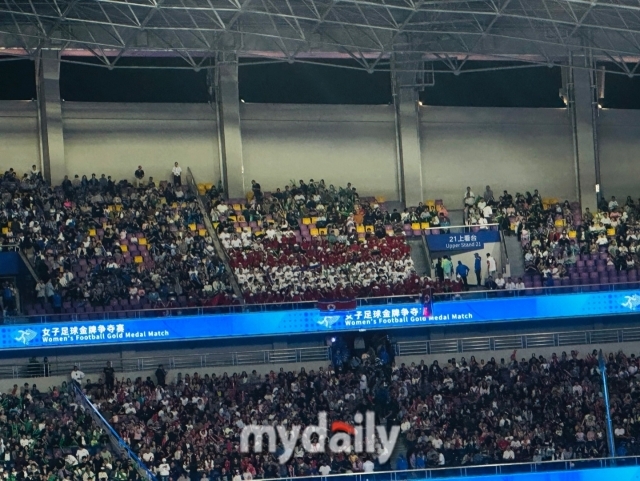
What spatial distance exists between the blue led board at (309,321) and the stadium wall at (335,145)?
7.82 meters

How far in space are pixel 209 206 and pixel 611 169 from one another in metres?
13.2

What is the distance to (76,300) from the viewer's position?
129 feet

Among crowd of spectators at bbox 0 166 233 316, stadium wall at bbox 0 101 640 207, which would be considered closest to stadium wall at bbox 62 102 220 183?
stadium wall at bbox 0 101 640 207

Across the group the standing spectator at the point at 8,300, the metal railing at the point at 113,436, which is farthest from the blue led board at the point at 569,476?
the standing spectator at the point at 8,300

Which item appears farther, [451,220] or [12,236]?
[451,220]

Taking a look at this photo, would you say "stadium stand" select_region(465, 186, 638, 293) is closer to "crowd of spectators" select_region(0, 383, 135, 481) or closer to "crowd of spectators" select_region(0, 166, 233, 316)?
"crowd of spectators" select_region(0, 166, 233, 316)

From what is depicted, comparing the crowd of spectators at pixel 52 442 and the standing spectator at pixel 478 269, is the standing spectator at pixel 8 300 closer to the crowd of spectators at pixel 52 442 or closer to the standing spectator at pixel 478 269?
the crowd of spectators at pixel 52 442

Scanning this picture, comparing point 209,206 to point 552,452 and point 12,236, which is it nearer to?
point 12,236

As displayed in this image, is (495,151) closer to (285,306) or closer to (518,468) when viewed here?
(285,306)

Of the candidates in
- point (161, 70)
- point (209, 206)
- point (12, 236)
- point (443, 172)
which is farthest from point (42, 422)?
point (443, 172)

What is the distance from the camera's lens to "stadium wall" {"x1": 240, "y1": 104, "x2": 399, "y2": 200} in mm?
46781

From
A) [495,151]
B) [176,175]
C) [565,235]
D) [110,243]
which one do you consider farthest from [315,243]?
[495,151]

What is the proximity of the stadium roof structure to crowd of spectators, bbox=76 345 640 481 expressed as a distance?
8.62 metres

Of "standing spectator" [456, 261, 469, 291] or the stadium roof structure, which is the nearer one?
the stadium roof structure
